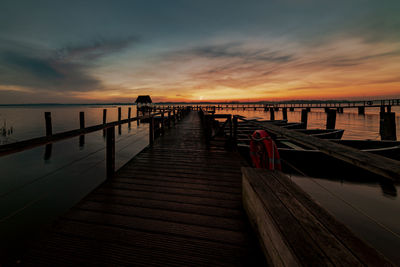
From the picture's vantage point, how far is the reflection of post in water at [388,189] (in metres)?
5.06

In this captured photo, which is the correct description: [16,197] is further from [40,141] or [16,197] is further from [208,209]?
[208,209]

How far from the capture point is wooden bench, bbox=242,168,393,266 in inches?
39.9

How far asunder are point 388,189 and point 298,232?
21.5 ft

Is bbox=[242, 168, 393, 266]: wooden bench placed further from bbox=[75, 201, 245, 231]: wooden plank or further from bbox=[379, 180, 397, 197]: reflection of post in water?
bbox=[379, 180, 397, 197]: reflection of post in water

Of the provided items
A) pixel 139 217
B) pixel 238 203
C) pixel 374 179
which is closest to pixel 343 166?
pixel 374 179

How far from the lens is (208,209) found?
246cm

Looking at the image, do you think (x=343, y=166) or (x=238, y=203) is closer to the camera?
(x=238, y=203)

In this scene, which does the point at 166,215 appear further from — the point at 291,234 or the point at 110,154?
the point at 110,154

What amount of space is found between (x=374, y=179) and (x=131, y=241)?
23.9 ft

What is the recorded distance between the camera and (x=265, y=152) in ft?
10.7

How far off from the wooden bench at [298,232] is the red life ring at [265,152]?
3.51 feet

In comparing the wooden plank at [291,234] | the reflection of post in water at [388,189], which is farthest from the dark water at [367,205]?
the wooden plank at [291,234]

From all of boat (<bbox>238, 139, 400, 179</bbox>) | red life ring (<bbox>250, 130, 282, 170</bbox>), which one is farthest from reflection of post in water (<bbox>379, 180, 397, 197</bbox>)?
red life ring (<bbox>250, 130, 282, 170</bbox>)

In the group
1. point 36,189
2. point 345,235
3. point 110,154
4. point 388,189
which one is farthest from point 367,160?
point 36,189
